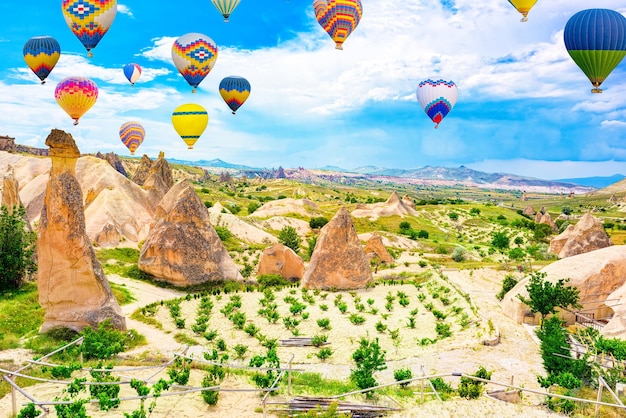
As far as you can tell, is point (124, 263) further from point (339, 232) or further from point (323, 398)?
point (323, 398)

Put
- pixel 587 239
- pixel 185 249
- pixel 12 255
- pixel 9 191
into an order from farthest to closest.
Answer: pixel 587 239, pixel 185 249, pixel 9 191, pixel 12 255

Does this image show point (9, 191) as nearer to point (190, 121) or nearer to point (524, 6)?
point (190, 121)

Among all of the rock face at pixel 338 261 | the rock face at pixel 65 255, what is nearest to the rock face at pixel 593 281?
the rock face at pixel 338 261

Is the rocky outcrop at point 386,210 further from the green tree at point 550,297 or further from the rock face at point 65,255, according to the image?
the rock face at point 65,255

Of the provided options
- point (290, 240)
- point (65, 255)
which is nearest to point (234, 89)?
point (290, 240)

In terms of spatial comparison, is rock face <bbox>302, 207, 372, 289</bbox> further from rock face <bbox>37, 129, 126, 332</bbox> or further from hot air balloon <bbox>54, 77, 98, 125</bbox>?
hot air balloon <bbox>54, 77, 98, 125</bbox>

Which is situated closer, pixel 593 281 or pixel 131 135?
pixel 593 281

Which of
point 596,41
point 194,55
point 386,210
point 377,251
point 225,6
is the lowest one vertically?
point 377,251

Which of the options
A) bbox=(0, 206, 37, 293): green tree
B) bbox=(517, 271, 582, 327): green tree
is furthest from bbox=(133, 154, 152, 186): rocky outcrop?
bbox=(517, 271, 582, 327): green tree
